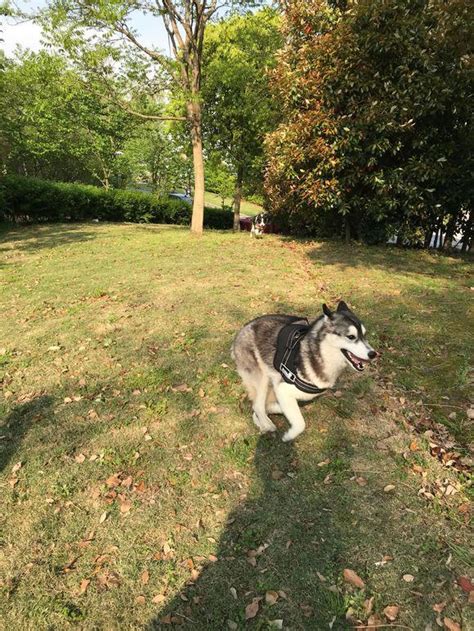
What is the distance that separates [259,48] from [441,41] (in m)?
11.9

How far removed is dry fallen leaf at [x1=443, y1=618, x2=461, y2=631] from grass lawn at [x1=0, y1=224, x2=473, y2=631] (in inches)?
2.6

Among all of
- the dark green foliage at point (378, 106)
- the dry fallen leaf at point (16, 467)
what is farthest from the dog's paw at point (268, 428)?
the dark green foliage at point (378, 106)

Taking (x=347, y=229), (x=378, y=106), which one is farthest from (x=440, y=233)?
Result: (x=378, y=106)

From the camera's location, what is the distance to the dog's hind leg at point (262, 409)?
16.1 ft

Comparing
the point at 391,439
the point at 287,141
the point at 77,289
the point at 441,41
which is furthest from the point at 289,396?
the point at 441,41

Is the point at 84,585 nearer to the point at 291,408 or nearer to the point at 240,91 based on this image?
the point at 291,408

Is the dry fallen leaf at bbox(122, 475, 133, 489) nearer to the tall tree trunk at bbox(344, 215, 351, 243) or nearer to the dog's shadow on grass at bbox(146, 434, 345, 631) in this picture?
the dog's shadow on grass at bbox(146, 434, 345, 631)

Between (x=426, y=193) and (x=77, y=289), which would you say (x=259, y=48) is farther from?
(x=77, y=289)

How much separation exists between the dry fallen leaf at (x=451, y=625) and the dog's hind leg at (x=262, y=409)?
2.45m

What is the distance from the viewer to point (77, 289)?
35.0ft

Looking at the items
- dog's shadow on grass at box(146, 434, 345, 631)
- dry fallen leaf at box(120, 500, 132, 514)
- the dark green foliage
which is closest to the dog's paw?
dog's shadow on grass at box(146, 434, 345, 631)

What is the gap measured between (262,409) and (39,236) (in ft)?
59.9

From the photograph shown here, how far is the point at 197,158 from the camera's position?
63.1ft

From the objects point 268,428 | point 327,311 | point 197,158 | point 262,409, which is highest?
point 197,158
